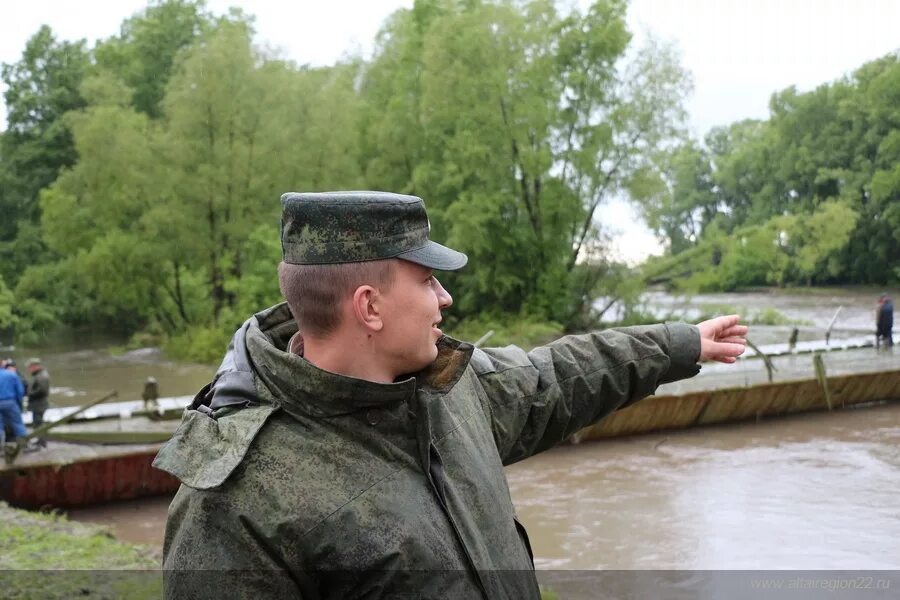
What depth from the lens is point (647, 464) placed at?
567 inches

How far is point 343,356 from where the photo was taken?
1617 millimetres

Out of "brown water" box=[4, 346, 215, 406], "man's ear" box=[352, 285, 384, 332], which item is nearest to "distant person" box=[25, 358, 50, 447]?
"brown water" box=[4, 346, 215, 406]

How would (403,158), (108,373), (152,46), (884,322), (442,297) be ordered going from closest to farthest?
(442,297)
(884,322)
(108,373)
(403,158)
(152,46)

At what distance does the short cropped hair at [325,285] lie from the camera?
156 cm

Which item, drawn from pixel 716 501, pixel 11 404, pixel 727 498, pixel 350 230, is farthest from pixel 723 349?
pixel 11 404

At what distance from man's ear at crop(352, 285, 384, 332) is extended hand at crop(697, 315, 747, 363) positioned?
0.99 m

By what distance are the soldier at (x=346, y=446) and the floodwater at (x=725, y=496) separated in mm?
8872

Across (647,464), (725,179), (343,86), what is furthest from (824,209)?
(647,464)

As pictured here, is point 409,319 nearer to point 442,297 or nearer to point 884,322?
point 442,297

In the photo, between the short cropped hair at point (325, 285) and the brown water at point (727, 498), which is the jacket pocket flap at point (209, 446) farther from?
the brown water at point (727, 498)

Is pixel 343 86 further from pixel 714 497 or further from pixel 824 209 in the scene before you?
pixel 714 497

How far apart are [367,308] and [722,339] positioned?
111cm

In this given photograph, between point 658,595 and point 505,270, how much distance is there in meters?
21.0

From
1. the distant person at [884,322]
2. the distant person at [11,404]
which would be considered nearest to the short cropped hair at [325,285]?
Result: the distant person at [11,404]
